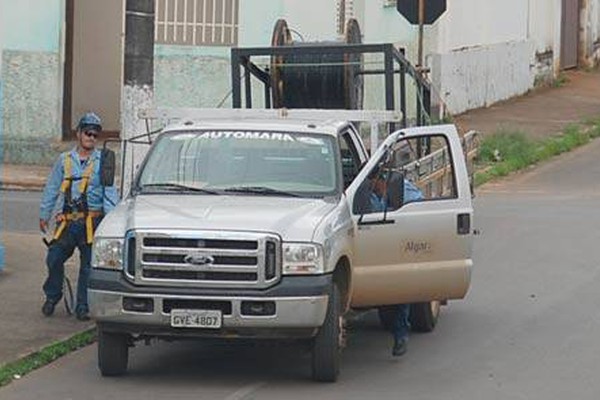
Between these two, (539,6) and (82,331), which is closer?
(82,331)

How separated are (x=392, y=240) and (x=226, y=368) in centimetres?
156

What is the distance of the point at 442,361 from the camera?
468 inches

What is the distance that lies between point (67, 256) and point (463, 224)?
3411 millimetres

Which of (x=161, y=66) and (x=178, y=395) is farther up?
(x=161, y=66)

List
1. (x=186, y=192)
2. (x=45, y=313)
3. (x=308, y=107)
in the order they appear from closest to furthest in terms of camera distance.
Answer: (x=186, y=192)
(x=45, y=313)
(x=308, y=107)

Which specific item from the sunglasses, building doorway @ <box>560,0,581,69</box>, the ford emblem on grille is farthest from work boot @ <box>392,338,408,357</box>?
building doorway @ <box>560,0,581,69</box>

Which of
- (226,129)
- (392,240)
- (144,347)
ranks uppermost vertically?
(226,129)

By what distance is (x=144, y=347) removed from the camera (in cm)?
1245

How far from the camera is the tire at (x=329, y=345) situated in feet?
35.2

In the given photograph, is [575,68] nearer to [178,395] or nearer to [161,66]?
[161,66]

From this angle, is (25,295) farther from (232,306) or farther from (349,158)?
(232,306)

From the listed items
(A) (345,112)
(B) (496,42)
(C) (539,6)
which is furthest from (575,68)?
(A) (345,112)

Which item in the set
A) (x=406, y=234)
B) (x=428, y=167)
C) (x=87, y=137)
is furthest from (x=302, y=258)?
(x=87, y=137)

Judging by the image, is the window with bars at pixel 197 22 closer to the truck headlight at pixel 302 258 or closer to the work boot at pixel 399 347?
the work boot at pixel 399 347
